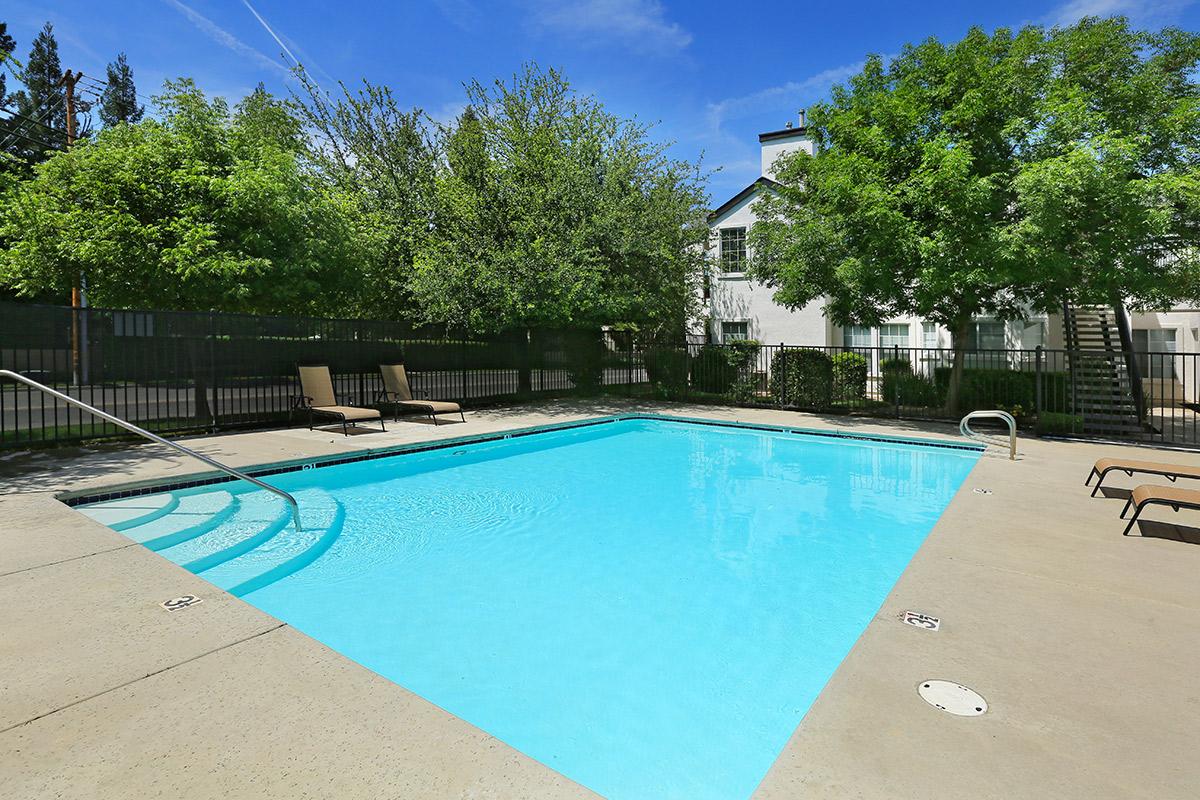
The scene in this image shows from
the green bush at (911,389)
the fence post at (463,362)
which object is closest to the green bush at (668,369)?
Result: the green bush at (911,389)

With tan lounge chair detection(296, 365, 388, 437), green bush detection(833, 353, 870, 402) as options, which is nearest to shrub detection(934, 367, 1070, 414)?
green bush detection(833, 353, 870, 402)

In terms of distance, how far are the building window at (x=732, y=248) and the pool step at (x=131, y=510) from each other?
18.3 meters

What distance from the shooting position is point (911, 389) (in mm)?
14523

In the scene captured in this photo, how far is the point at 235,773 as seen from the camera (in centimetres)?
194

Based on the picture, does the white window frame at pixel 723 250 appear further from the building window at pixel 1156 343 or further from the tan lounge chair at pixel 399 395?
the tan lounge chair at pixel 399 395

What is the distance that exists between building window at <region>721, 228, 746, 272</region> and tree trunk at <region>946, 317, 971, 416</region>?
9348 millimetres

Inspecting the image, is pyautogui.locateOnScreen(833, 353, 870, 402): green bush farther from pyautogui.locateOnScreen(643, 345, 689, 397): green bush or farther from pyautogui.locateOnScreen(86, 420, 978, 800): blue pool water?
pyautogui.locateOnScreen(86, 420, 978, 800): blue pool water

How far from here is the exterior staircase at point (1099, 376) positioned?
10961mm

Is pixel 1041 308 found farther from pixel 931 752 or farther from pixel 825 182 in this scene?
pixel 931 752

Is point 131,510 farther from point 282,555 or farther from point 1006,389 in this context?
point 1006,389

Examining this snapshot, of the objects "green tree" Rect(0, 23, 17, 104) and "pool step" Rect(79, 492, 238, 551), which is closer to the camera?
"pool step" Rect(79, 492, 238, 551)

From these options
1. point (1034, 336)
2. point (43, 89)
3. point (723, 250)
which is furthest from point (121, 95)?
point (1034, 336)

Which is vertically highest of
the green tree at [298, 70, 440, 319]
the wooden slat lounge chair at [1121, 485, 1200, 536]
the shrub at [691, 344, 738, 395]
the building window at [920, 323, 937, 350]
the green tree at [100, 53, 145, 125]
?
the green tree at [100, 53, 145, 125]

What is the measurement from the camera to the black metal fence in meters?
8.99
